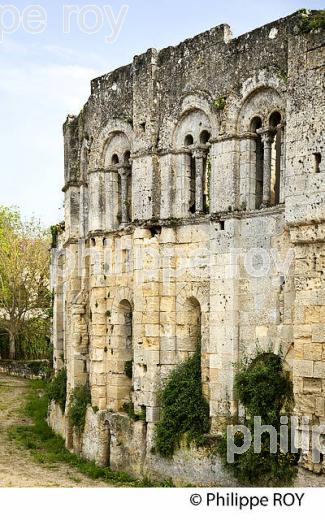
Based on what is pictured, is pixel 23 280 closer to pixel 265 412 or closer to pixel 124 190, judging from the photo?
pixel 124 190

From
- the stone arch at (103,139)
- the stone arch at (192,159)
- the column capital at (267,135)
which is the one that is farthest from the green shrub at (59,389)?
the column capital at (267,135)

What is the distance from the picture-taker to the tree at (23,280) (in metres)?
33.8

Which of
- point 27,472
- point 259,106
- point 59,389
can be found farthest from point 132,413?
point 259,106

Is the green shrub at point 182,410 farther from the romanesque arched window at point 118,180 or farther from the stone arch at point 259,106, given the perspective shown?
the stone arch at point 259,106

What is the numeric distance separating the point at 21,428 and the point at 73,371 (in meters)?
3.82

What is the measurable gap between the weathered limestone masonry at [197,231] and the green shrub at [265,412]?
16.7 inches

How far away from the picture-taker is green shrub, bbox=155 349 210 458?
1489 cm

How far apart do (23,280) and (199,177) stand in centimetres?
2027

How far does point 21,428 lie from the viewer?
2172cm

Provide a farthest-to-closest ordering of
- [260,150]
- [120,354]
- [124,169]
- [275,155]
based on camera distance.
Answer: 1. [124,169]
2. [120,354]
3. [260,150]
4. [275,155]

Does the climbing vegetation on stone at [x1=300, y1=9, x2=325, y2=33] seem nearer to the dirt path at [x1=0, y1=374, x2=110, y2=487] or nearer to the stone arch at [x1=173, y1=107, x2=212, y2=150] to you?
the stone arch at [x1=173, y1=107, x2=212, y2=150]

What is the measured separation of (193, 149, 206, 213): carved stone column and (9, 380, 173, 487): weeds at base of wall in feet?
20.4

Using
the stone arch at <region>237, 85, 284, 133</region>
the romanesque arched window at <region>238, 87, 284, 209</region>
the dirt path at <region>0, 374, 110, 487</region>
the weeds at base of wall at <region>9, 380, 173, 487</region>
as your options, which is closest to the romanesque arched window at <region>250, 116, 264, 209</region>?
the romanesque arched window at <region>238, 87, 284, 209</region>

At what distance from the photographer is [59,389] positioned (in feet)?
70.2
